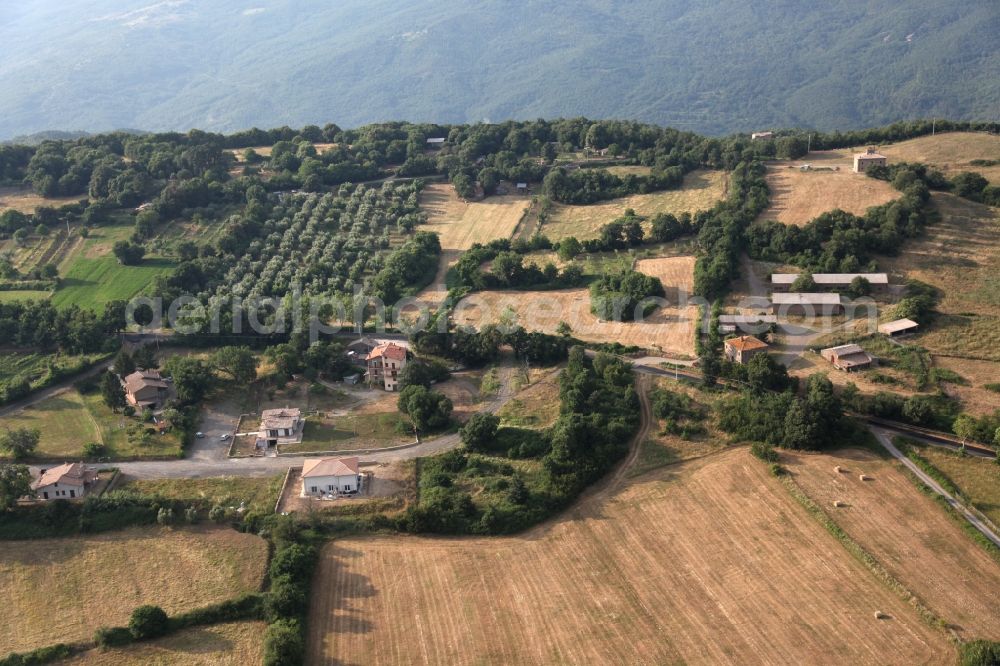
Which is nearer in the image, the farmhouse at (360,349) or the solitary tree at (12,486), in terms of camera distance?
the solitary tree at (12,486)

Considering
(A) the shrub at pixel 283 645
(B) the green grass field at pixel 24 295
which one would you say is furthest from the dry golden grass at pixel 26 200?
(A) the shrub at pixel 283 645

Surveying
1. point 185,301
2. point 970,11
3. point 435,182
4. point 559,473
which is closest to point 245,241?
point 185,301

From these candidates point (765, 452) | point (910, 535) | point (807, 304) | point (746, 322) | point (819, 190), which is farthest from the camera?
point (819, 190)

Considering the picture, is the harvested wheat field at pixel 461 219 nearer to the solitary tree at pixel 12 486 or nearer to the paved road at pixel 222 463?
the paved road at pixel 222 463

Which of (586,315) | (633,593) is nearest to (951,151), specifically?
(586,315)

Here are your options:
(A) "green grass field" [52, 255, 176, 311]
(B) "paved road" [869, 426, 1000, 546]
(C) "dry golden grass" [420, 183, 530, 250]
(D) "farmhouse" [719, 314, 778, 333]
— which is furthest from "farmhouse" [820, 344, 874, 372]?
(A) "green grass field" [52, 255, 176, 311]

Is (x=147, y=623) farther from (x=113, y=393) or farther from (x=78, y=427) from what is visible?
(x=113, y=393)
